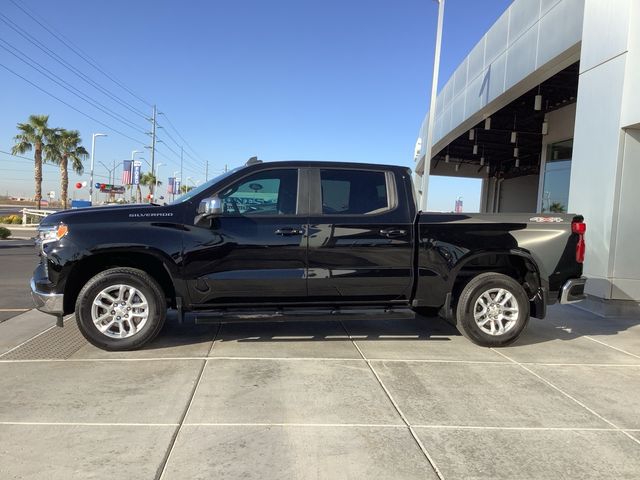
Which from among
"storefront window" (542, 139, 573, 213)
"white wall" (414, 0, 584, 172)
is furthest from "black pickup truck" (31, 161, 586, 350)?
"storefront window" (542, 139, 573, 213)

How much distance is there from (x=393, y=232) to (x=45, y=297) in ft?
11.9

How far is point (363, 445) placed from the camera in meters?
3.48

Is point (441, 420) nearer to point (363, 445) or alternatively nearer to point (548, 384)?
point (363, 445)

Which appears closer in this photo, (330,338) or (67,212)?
(67,212)

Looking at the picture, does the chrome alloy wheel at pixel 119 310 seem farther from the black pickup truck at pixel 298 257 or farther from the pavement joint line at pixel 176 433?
the pavement joint line at pixel 176 433

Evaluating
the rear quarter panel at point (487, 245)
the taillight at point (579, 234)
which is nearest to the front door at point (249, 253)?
the rear quarter panel at point (487, 245)

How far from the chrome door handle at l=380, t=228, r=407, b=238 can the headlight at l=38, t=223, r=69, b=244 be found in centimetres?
324

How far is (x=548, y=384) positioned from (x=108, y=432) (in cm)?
375

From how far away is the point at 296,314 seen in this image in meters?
5.58

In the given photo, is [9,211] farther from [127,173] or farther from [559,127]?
[559,127]

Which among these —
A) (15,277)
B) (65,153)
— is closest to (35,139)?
(65,153)

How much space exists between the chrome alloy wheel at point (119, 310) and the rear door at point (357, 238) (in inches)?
69.7

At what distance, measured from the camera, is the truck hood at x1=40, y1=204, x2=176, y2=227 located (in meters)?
5.26

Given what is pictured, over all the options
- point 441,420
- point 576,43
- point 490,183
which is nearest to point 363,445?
point 441,420
